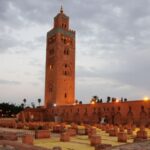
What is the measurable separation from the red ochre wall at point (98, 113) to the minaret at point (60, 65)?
12.7ft

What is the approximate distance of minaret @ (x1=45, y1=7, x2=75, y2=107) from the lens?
47250 mm

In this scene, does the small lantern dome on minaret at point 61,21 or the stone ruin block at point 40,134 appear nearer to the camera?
the stone ruin block at point 40,134

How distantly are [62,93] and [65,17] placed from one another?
13.7 m

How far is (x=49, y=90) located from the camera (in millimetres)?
49094

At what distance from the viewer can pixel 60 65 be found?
47844 millimetres

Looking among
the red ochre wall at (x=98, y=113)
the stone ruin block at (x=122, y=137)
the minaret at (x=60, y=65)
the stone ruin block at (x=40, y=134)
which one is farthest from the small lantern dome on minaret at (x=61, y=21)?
the stone ruin block at (x=122, y=137)

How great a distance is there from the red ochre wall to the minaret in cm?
388

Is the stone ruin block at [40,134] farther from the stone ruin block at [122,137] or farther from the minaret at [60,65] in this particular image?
the minaret at [60,65]

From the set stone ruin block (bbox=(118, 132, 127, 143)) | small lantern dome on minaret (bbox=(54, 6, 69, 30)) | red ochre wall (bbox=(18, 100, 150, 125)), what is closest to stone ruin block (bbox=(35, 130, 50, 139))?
stone ruin block (bbox=(118, 132, 127, 143))

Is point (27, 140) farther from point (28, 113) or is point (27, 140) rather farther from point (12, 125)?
point (28, 113)

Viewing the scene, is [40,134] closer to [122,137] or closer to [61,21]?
[122,137]

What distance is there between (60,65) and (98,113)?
15831 millimetres

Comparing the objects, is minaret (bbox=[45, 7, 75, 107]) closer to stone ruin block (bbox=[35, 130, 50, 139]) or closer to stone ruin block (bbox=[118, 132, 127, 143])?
stone ruin block (bbox=[35, 130, 50, 139])

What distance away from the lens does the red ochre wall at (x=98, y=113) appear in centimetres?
2870
